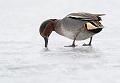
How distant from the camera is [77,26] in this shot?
15.8 ft

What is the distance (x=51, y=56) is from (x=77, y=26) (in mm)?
Result: 383

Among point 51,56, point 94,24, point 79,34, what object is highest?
point 94,24

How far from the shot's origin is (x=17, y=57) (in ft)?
15.3

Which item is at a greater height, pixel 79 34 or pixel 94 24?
pixel 94 24

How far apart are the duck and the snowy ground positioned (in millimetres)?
176

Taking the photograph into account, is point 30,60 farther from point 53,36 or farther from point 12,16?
point 12,16

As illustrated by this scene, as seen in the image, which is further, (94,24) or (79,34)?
(79,34)

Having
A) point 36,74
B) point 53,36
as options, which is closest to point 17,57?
point 36,74

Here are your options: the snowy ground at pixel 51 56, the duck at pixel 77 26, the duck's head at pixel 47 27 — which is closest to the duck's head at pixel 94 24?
the duck at pixel 77 26

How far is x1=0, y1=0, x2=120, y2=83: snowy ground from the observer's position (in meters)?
4.07

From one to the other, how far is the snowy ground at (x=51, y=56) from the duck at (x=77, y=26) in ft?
0.58

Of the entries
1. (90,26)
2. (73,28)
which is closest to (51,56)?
(73,28)

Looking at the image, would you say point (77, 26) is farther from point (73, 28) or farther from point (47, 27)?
point (47, 27)

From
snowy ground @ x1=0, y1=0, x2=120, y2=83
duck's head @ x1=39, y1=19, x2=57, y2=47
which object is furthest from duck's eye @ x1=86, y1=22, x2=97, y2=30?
duck's head @ x1=39, y1=19, x2=57, y2=47
